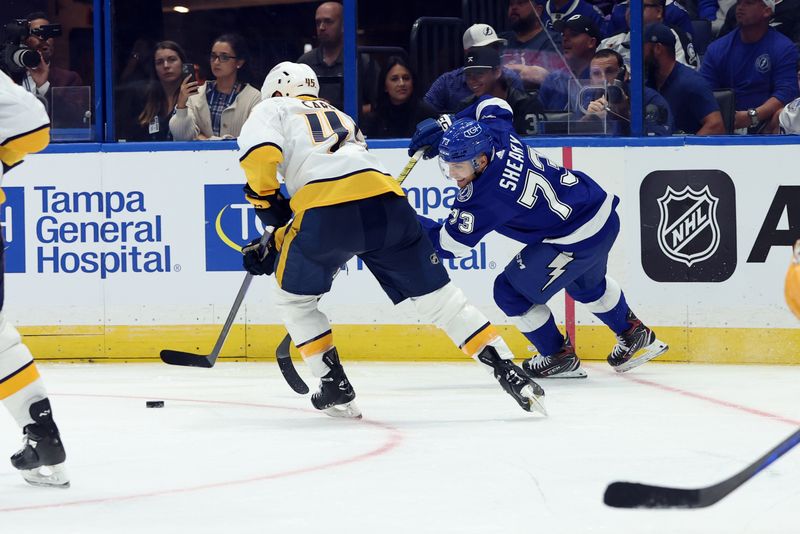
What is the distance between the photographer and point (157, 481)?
9.98 ft

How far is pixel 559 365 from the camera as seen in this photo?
498 centimetres

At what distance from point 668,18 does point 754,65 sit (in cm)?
41

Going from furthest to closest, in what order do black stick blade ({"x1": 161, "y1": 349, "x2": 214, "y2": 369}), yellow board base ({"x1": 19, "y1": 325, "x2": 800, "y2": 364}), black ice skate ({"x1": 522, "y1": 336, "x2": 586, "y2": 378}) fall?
1. yellow board base ({"x1": 19, "y1": 325, "x2": 800, "y2": 364})
2. black stick blade ({"x1": 161, "y1": 349, "x2": 214, "y2": 369})
3. black ice skate ({"x1": 522, "y1": 336, "x2": 586, "y2": 378})

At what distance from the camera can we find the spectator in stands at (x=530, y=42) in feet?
18.4

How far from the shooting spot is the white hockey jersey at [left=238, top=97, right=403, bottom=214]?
387cm

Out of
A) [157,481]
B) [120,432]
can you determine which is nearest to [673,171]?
[120,432]

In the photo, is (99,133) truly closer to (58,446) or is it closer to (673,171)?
(673,171)

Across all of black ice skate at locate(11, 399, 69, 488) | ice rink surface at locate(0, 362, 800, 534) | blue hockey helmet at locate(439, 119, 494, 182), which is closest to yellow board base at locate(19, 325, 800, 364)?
ice rink surface at locate(0, 362, 800, 534)

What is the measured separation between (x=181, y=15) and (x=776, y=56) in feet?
8.56

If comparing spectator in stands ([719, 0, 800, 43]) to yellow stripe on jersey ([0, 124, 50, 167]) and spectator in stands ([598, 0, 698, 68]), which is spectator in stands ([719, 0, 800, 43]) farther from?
yellow stripe on jersey ([0, 124, 50, 167])

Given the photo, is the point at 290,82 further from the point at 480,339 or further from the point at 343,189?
the point at 480,339

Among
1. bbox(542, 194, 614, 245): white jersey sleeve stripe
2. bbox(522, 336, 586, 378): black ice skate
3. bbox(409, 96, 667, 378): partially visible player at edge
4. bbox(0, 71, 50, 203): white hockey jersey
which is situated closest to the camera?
bbox(0, 71, 50, 203): white hockey jersey

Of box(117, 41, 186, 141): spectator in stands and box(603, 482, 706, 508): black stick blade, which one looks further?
box(117, 41, 186, 141): spectator in stands

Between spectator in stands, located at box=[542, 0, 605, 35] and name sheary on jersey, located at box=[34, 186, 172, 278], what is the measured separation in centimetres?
191
